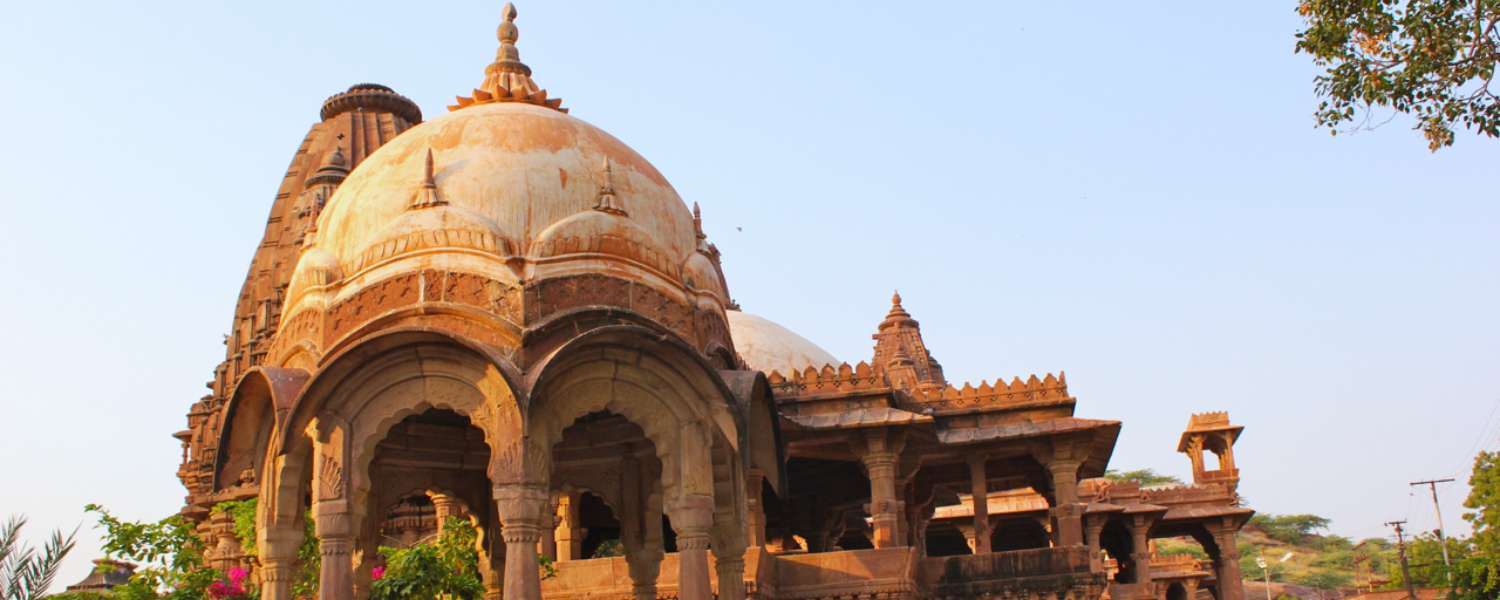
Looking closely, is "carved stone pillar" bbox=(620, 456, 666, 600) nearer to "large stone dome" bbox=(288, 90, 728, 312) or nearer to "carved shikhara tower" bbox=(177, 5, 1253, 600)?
"carved shikhara tower" bbox=(177, 5, 1253, 600)

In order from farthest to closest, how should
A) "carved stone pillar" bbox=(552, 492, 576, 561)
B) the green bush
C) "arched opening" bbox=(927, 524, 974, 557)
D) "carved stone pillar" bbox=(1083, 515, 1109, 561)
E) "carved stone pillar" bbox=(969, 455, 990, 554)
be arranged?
"arched opening" bbox=(927, 524, 974, 557)
"carved stone pillar" bbox=(1083, 515, 1109, 561)
"carved stone pillar" bbox=(969, 455, 990, 554)
"carved stone pillar" bbox=(552, 492, 576, 561)
the green bush

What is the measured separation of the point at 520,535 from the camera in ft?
48.1

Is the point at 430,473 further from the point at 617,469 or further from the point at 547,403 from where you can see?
the point at 547,403

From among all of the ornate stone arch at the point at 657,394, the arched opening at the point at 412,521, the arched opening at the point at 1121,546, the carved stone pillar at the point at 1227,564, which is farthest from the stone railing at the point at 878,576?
the carved stone pillar at the point at 1227,564

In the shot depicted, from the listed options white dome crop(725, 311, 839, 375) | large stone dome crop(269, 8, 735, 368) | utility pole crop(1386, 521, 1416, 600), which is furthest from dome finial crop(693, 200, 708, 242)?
utility pole crop(1386, 521, 1416, 600)

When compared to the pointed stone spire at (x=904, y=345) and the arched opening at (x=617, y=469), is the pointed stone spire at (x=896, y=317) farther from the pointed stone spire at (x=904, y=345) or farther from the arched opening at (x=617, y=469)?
the arched opening at (x=617, y=469)

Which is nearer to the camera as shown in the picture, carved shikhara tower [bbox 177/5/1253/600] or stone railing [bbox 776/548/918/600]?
carved shikhara tower [bbox 177/5/1253/600]

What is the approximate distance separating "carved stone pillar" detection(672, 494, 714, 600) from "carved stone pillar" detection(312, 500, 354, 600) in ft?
10.6

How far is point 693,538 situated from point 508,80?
6742mm

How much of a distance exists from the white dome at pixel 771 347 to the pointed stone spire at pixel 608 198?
10613 millimetres

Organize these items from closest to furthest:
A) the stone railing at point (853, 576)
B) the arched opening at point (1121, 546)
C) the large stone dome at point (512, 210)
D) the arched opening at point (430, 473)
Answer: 1. the large stone dome at point (512, 210)
2. the arched opening at point (430, 473)
3. the stone railing at point (853, 576)
4. the arched opening at point (1121, 546)

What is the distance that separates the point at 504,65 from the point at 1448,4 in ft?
36.9

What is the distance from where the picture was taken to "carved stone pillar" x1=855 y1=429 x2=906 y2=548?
72.4 feet

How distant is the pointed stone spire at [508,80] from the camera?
18953 mm
